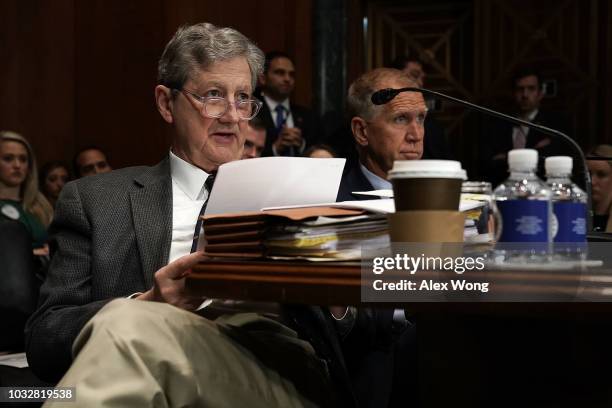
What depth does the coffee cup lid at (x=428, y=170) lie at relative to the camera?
3.67 feet

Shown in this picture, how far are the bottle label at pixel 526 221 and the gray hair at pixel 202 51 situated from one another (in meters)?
1.07

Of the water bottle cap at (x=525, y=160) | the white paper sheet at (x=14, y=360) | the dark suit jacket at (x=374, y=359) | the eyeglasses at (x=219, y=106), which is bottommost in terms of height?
the white paper sheet at (x=14, y=360)

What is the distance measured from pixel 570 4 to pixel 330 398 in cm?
586

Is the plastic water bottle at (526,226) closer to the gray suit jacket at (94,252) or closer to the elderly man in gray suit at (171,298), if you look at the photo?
the elderly man in gray suit at (171,298)

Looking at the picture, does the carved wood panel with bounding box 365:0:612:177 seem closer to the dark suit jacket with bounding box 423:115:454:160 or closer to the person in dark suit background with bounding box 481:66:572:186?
the person in dark suit background with bounding box 481:66:572:186

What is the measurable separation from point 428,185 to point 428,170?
0.06ft

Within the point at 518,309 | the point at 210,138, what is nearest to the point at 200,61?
the point at 210,138

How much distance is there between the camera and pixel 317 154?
13.8 ft

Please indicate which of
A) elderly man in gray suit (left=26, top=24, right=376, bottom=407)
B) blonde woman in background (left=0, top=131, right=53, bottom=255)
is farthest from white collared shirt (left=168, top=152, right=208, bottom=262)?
blonde woman in background (left=0, top=131, right=53, bottom=255)

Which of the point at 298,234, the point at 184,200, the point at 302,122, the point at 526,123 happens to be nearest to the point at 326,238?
the point at 298,234

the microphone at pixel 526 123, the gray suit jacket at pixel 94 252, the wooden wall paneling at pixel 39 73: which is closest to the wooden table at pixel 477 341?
the microphone at pixel 526 123

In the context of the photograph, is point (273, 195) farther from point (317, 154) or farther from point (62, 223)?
point (317, 154)

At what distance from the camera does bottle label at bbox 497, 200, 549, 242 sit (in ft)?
3.69

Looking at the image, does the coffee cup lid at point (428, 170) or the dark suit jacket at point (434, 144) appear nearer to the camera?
the coffee cup lid at point (428, 170)
